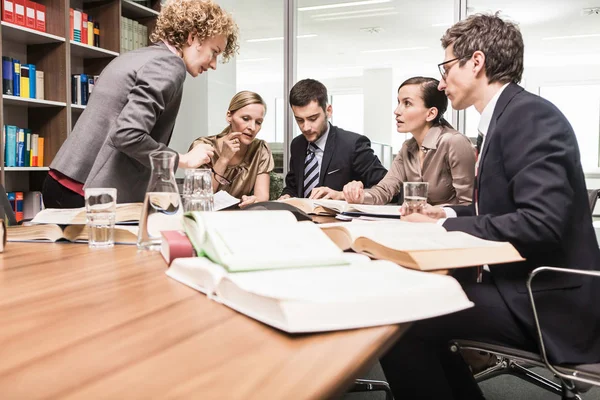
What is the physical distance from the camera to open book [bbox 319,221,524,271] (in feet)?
2.77

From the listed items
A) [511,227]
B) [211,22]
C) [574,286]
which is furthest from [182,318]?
[211,22]

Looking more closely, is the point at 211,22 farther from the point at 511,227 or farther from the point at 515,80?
the point at 511,227

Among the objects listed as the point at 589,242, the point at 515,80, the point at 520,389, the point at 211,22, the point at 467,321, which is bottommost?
the point at 520,389

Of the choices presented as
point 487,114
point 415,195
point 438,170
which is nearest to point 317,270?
point 415,195

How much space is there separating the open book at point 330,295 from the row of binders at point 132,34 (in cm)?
413

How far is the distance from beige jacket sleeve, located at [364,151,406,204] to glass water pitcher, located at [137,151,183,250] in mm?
1396

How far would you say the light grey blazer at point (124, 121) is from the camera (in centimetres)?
184

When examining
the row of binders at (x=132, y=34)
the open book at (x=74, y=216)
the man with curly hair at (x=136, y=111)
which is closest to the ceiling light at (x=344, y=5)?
the row of binders at (x=132, y=34)

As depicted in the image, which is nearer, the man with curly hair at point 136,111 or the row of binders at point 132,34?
the man with curly hair at point 136,111

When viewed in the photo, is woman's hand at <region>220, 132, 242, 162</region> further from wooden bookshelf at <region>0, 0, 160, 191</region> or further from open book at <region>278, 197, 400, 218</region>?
wooden bookshelf at <region>0, 0, 160, 191</region>

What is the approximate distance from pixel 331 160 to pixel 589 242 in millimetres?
1795

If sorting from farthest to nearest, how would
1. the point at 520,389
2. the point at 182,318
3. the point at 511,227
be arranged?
the point at 520,389 → the point at 511,227 → the point at 182,318

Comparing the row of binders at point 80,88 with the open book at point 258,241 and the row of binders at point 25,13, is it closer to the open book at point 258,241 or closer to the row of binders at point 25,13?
the row of binders at point 25,13

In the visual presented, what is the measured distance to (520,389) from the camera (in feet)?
7.38
